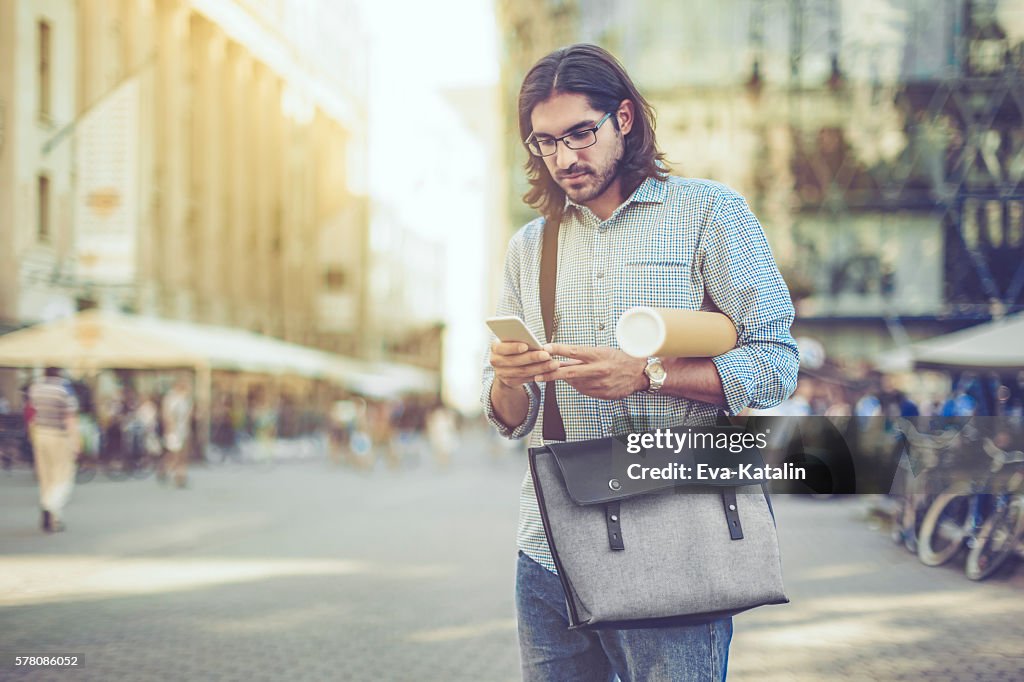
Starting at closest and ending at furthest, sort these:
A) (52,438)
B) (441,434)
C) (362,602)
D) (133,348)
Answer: (362,602) < (52,438) < (133,348) < (441,434)

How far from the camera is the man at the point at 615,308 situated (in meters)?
2.04

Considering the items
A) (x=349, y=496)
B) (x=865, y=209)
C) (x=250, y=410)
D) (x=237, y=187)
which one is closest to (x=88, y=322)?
(x=349, y=496)

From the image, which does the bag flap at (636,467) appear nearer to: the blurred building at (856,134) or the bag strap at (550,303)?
the bag strap at (550,303)

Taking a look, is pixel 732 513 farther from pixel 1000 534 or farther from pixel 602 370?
pixel 1000 534

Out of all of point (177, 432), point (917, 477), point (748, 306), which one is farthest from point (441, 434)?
point (748, 306)

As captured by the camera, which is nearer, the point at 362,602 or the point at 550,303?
the point at 550,303

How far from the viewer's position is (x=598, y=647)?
92.0 inches

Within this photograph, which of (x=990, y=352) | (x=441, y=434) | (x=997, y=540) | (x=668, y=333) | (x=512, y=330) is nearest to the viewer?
(x=668, y=333)

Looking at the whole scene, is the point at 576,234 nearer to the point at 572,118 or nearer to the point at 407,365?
the point at 572,118

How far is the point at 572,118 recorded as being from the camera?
86.7 inches

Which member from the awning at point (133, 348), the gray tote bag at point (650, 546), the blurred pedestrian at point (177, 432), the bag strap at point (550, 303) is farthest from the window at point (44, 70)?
the blurred pedestrian at point (177, 432)

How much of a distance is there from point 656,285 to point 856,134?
39137mm

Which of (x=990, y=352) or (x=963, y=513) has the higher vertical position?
(x=990, y=352)

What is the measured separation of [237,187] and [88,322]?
22.8 metres
